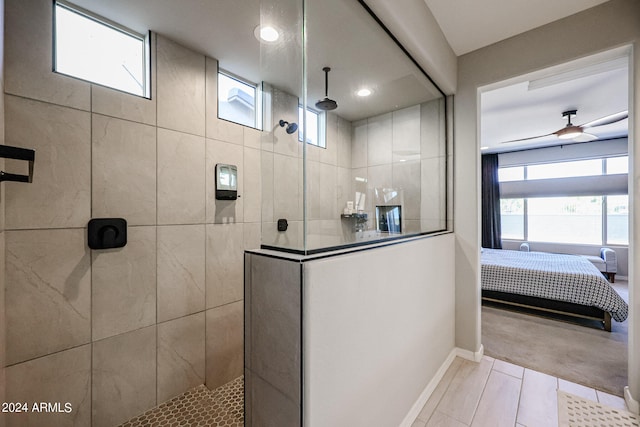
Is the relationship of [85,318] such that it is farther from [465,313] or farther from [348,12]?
[465,313]

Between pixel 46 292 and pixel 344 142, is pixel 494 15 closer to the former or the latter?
pixel 344 142

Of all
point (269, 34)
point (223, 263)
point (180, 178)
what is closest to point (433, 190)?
point (269, 34)

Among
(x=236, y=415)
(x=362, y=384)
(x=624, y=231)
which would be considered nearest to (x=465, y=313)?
(x=362, y=384)

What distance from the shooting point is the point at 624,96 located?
123 inches

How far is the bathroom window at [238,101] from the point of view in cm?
203

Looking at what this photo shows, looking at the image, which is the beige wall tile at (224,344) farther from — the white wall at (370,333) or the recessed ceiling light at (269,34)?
the recessed ceiling light at (269,34)

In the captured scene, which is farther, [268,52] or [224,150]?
[224,150]

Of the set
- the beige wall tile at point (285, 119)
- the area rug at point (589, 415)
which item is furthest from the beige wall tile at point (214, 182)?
the area rug at point (589, 415)

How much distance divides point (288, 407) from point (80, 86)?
184 centimetres

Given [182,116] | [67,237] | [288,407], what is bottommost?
[288,407]

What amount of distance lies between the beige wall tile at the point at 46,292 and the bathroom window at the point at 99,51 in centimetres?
87

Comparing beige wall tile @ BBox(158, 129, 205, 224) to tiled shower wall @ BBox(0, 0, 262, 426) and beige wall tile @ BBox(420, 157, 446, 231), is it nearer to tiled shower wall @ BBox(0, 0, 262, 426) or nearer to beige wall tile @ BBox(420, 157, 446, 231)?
tiled shower wall @ BBox(0, 0, 262, 426)

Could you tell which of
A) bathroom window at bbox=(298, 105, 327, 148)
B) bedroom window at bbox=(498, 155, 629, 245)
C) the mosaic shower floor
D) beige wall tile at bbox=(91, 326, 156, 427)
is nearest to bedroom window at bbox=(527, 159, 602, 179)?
bedroom window at bbox=(498, 155, 629, 245)

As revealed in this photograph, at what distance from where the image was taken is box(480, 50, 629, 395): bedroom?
232cm
